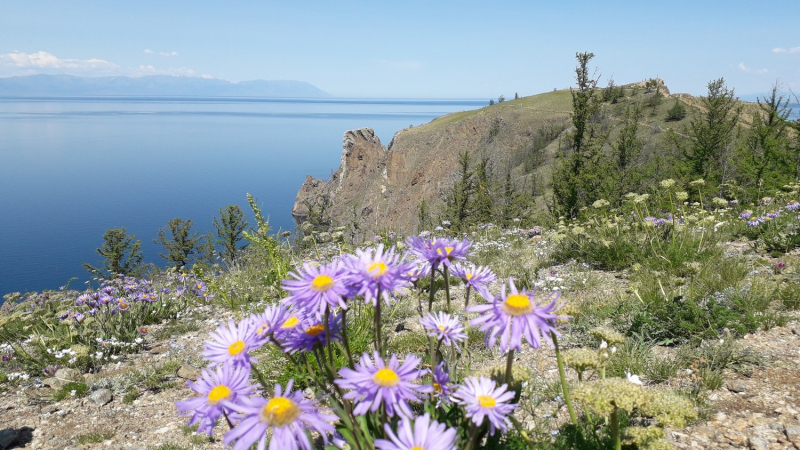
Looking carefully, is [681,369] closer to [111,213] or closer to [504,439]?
[504,439]

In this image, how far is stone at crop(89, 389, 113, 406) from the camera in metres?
4.16

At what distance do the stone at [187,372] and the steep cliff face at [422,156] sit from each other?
2481 inches

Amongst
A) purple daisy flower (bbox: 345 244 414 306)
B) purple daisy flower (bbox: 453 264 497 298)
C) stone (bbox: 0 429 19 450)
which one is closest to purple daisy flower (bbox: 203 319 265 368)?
purple daisy flower (bbox: 345 244 414 306)

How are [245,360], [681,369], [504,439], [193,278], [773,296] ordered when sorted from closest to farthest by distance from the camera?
[245,360], [504,439], [681,369], [773,296], [193,278]

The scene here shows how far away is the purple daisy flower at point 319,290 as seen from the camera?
148 centimetres

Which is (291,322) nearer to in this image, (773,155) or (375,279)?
(375,279)

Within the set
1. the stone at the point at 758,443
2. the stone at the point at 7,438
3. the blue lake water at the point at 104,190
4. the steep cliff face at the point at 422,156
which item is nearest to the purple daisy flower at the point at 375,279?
the stone at the point at 758,443

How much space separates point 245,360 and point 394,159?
83556 mm

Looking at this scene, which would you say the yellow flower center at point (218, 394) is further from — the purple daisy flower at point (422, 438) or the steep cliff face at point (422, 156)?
the steep cliff face at point (422, 156)

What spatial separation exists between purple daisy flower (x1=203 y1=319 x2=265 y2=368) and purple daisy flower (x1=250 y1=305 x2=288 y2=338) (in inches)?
1.0

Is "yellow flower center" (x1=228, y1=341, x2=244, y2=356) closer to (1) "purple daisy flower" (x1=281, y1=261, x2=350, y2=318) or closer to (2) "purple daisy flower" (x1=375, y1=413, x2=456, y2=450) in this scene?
(1) "purple daisy flower" (x1=281, y1=261, x2=350, y2=318)

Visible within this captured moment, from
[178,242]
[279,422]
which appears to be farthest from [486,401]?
[178,242]

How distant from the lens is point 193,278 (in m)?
7.90

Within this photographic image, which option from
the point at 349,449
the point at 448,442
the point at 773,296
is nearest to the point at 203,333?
the point at 349,449
